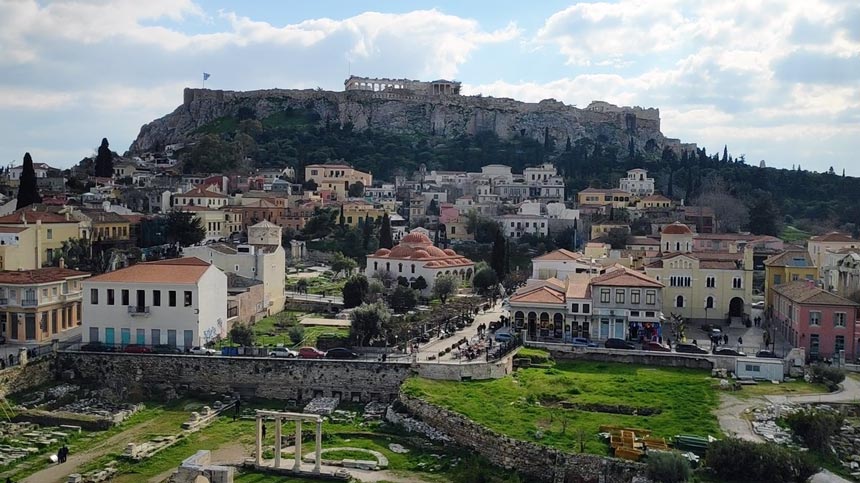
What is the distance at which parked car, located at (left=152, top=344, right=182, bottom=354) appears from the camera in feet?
130

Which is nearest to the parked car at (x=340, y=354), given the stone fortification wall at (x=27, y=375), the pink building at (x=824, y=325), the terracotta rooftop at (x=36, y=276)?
the stone fortification wall at (x=27, y=375)

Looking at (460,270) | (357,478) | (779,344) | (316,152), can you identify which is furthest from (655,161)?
(357,478)

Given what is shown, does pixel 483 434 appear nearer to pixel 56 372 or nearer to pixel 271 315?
pixel 56 372

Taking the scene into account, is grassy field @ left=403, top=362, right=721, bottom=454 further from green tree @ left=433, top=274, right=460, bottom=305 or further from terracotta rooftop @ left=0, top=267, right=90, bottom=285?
terracotta rooftop @ left=0, top=267, right=90, bottom=285

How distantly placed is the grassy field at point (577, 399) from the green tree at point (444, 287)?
1843 centimetres

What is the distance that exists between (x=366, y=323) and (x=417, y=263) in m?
21.3

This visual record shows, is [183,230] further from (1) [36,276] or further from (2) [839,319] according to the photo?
(2) [839,319]

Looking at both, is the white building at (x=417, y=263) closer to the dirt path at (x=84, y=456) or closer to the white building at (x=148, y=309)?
the white building at (x=148, y=309)

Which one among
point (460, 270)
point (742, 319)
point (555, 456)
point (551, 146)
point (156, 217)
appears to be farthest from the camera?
point (551, 146)

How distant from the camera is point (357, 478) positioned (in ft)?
90.9

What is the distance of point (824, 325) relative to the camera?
40312 millimetres

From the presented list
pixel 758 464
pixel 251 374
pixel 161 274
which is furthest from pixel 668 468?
pixel 161 274

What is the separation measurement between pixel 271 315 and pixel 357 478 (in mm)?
25165

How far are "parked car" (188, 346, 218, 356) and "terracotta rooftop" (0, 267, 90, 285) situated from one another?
8.45 m
